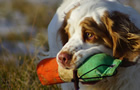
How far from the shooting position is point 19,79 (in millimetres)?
3590

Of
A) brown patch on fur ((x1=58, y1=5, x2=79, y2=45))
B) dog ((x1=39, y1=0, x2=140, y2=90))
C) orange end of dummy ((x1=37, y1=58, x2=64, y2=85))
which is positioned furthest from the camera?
brown patch on fur ((x1=58, y1=5, x2=79, y2=45))

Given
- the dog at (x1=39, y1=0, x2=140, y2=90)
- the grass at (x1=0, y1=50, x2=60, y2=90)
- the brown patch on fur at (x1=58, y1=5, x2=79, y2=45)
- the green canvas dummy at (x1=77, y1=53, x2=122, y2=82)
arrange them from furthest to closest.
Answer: the grass at (x1=0, y1=50, x2=60, y2=90), the brown patch on fur at (x1=58, y1=5, x2=79, y2=45), the dog at (x1=39, y1=0, x2=140, y2=90), the green canvas dummy at (x1=77, y1=53, x2=122, y2=82)

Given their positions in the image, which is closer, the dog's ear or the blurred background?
the dog's ear

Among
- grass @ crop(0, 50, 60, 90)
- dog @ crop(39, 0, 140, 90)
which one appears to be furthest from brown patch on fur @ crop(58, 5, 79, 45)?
grass @ crop(0, 50, 60, 90)

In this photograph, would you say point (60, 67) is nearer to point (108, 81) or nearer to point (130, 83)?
point (108, 81)

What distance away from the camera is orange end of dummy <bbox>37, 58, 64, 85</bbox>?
2.74m

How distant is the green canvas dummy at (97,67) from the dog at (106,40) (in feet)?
0.21

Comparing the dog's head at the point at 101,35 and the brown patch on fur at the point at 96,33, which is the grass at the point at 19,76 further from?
the brown patch on fur at the point at 96,33

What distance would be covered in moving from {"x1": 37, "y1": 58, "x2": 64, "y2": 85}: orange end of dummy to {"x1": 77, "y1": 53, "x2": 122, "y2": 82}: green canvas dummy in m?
0.31

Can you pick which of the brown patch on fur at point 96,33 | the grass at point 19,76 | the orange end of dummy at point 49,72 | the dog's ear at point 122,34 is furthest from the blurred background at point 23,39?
the dog's ear at point 122,34

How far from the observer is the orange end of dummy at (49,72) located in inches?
108

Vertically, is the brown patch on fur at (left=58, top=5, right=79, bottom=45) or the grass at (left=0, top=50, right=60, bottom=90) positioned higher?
the brown patch on fur at (left=58, top=5, right=79, bottom=45)

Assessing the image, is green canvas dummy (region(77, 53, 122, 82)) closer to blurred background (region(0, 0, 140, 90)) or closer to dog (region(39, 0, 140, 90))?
dog (region(39, 0, 140, 90))

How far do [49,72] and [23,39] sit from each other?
1.82 m
